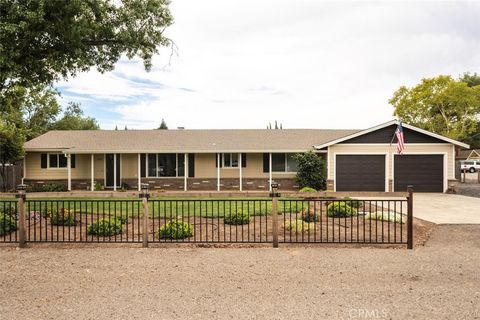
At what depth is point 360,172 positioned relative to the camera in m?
19.5

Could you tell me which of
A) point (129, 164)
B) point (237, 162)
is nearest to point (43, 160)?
point (129, 164)

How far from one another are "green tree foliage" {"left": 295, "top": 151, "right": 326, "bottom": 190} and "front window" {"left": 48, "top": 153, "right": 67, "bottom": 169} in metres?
14.5

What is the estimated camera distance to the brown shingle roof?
20719mm

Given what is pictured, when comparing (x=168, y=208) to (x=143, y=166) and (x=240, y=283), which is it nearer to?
(x=240, y=283)

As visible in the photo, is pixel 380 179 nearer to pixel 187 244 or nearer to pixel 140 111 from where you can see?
pixel 187 244

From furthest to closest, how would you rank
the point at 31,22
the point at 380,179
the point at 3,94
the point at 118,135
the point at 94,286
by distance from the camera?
1. the point at 118,135
2. the point at 380,179
3. the point at 3,94
4. the point at 31,22
5. the point at 94,286

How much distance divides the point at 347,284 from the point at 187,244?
3.57m

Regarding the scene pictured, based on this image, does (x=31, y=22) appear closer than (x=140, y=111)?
Yes

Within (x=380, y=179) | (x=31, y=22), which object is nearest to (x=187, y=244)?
(x=31, y=22)

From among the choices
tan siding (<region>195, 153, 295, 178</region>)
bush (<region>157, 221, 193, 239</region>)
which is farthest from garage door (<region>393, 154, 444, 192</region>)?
bush (<region>157, 221, 193, 239</region>)

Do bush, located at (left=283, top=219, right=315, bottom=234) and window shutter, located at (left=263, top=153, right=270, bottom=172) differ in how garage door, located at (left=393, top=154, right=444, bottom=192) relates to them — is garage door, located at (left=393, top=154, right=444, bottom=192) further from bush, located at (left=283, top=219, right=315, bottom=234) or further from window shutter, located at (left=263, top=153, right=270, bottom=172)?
bush, located at (left=283, top=219, right=315, bottom=234)

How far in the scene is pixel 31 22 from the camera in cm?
981

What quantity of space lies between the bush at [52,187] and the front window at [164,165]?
17.1ft

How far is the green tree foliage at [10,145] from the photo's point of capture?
734 inches
